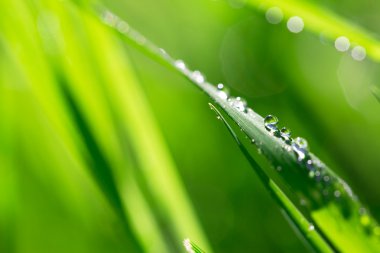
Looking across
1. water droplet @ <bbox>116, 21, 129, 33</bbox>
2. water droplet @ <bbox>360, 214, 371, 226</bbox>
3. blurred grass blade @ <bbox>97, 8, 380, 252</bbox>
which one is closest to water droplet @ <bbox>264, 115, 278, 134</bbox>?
blurred grass blade @ <bbox>97, 8, 380, 252</bbox>

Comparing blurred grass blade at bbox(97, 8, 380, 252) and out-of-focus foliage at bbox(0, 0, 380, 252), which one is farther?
out-of-focus foliage at bbox(0, 0, 380, 252)

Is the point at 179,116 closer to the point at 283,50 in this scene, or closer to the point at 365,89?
the point at 283,50

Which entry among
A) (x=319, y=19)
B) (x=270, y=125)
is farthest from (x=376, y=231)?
(x=319, y=19)

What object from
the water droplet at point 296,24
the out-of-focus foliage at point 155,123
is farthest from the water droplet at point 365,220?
the water droplet at point 296,24

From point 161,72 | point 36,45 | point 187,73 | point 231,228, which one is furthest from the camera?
point 161,72

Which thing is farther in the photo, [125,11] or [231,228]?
[125,11]

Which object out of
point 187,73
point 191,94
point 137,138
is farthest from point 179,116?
point 187,73

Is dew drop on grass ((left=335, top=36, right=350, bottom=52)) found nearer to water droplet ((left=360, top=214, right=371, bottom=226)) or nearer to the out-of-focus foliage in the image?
the out-of-focus foliage
